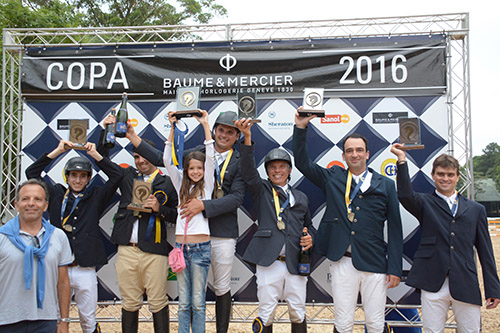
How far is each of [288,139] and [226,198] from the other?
1432 millimetres

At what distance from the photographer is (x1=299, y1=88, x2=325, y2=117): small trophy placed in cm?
415

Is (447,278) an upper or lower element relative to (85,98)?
lower

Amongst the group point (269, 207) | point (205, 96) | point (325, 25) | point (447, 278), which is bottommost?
point (447, 278)

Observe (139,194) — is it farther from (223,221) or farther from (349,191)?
(349,191)

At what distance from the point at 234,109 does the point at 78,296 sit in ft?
9.51

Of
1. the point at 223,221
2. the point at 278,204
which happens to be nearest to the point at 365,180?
the point at 278,204

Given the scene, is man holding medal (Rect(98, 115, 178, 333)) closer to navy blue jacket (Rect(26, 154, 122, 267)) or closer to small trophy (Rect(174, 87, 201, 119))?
navy blue jacket (Rect(26, 154, 122, 267))

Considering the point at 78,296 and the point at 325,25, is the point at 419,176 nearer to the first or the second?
the point at 325,25

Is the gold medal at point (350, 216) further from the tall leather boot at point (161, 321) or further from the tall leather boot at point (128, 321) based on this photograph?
the tall leather boot at point (128, 321)

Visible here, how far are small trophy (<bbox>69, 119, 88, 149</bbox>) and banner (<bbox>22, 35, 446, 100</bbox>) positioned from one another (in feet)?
3.51

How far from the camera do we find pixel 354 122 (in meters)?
5.16

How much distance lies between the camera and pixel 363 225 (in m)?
3.99

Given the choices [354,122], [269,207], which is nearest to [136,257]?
[269,207]

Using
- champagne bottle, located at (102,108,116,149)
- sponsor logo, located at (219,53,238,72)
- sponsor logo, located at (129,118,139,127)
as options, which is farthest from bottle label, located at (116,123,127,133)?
sponsor logo, located at (219,53,238,72)
